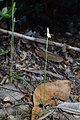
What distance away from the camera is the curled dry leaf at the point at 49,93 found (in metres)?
1.85

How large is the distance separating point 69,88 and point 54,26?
0.96 meters

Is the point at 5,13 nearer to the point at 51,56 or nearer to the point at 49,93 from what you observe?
the point at 51,56

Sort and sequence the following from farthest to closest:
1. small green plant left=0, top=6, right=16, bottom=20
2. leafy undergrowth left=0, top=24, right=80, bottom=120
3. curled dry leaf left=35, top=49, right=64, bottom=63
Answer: curled dry leaf left=35, top=49, right=64, bottom=63, small green plant left=0, top=6, right=16, bottom=20, leafy undergrowth left=0, top=24, right=80, bottom=120

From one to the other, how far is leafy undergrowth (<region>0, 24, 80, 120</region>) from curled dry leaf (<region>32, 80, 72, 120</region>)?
4 centimetres

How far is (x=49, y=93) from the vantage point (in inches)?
75.6

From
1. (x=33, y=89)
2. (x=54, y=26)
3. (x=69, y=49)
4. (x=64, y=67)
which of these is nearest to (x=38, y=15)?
(x=54, y=26)

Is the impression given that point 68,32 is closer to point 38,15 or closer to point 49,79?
point 38,15

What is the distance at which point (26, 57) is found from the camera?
7.44 ft

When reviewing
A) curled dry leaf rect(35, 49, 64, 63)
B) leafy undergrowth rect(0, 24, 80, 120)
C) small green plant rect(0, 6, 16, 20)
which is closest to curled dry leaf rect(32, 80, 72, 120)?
leafy undergrowth rect(0, 24, 80, 120)

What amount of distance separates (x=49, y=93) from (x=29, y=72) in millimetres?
283

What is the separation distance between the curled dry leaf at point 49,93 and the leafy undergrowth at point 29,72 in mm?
40

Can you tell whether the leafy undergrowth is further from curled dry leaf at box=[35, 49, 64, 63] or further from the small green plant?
the small green plant

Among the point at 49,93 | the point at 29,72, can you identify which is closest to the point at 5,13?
the point at 29,72

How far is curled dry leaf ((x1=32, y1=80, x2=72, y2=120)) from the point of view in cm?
185
